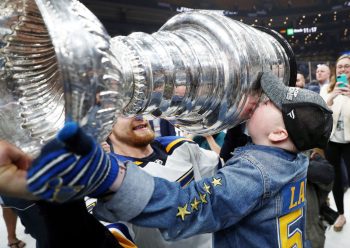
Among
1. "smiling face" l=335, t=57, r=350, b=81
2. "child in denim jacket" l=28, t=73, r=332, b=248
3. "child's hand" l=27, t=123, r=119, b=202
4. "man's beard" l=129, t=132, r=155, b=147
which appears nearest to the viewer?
"child's hand" l=27, t=123, r=119, b=202

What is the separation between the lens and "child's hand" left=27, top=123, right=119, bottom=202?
0.31 m

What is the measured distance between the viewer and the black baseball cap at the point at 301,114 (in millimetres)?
643

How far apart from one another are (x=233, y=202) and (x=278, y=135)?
0.18m

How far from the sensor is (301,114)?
65cm

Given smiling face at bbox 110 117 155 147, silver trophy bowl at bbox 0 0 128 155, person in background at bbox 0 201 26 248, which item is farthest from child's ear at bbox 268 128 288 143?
person in background at bbox 0 201 26 248

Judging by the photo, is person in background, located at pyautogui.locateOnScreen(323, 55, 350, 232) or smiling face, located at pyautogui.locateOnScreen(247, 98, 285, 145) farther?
person in background, located at pyautogui.locateOnScreen(323, 55, 350, 232)

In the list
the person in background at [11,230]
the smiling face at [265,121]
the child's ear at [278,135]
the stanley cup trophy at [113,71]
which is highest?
the stanley cup trophy at [113,71]

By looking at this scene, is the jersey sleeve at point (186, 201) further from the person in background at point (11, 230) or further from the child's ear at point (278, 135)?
the person in background at point (11, 230)

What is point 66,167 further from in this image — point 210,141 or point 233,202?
point 210,141

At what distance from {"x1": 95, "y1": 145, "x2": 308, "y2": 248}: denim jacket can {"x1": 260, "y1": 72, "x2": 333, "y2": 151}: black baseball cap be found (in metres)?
0.05

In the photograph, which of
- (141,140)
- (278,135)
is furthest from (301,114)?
(141,140)

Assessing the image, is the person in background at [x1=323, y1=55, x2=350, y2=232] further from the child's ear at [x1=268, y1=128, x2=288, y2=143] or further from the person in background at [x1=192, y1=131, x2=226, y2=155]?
the child's ear at [x1=268, y1=128, x2=288, y2=143]

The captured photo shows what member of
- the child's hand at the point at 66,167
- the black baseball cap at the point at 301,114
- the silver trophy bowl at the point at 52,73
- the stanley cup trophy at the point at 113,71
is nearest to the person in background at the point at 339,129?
the black baseball cap at the point at 301,114

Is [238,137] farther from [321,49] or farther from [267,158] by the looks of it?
[321,49]
